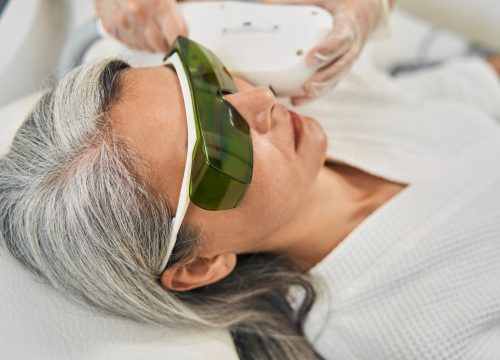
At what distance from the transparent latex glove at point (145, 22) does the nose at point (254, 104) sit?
195 millimetres

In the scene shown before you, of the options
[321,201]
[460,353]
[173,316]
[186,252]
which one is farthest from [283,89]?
[460,353]

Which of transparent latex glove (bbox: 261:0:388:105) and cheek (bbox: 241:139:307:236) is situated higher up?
transparent latex glove (bbox: 261:0:388:105)

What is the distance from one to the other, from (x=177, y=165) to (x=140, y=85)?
0.46ft

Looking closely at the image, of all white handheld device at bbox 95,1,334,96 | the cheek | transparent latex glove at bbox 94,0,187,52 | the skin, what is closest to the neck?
the skin

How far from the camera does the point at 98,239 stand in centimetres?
77

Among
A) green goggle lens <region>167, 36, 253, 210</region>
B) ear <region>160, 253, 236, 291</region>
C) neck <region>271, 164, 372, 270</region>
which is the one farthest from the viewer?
A: neck <region>271, 164, 372, 270</region>

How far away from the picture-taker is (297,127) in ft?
2.96

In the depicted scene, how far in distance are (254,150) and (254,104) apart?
73mm

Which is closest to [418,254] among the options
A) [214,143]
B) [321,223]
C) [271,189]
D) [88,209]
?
[321,223]

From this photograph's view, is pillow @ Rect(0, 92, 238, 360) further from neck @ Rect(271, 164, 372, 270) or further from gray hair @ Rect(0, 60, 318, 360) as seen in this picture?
neck @ Rect(271, 164, 372, 270)

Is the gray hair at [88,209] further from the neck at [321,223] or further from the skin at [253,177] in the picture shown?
the neck at [321,223]

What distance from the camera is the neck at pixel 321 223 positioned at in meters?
0.98

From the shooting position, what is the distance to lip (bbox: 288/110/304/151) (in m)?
0.89

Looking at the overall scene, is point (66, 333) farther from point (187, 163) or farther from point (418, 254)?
point (418, 254)
